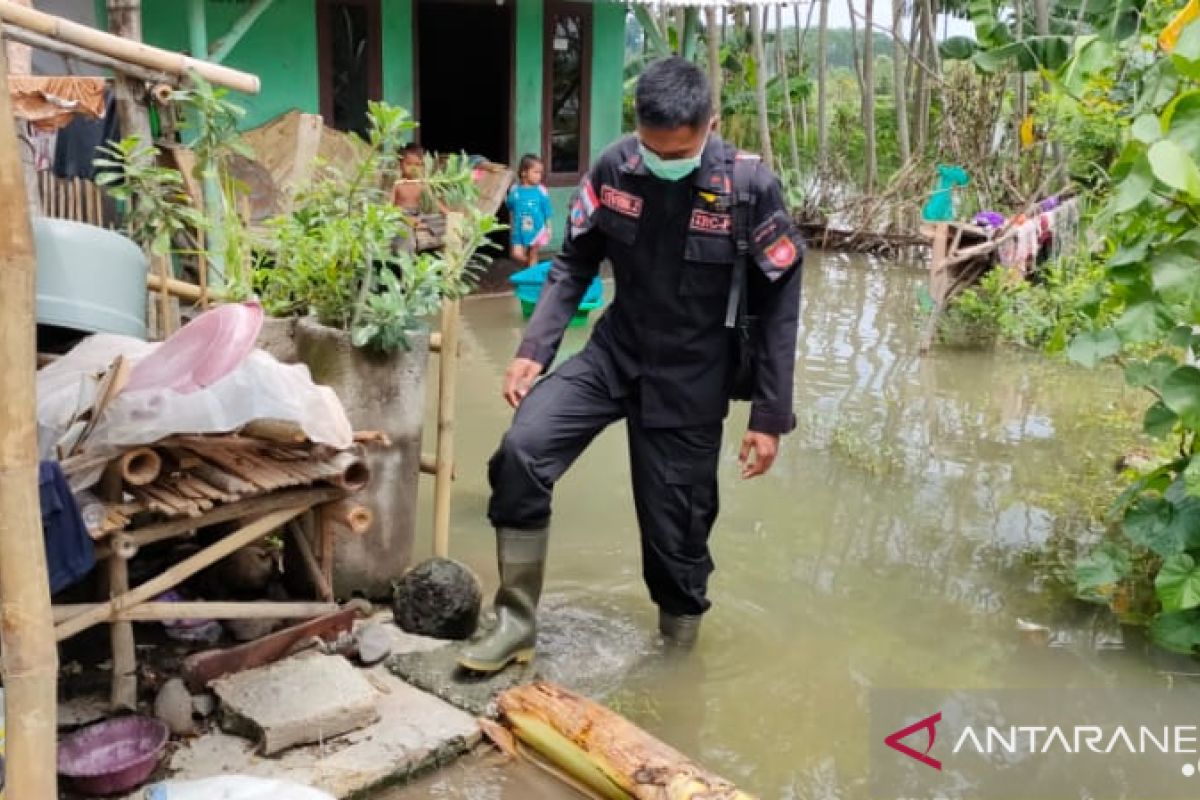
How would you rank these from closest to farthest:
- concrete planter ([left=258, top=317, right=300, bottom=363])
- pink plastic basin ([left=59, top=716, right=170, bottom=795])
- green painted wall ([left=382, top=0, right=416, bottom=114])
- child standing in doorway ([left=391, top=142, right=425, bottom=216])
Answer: pink plastic basin ([left=59, top=716, right=170, bottom=795]), concrete planter ([left=258, top=317, right=300, bottom=363]), child standing in doorway ([left=391, top=142, right=425, bottom=216]), green painted wall ([left=382, top=0, right=416, bottom=114])

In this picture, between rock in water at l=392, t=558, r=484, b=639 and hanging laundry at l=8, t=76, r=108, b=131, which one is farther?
hanging laundry at l=8, t=76, r=108, b=131

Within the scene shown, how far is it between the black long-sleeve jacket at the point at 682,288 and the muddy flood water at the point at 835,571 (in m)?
0.92

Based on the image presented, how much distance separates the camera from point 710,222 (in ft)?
11.5

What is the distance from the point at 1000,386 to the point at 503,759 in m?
5.67

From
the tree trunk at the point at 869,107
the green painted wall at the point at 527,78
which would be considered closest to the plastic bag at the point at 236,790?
the green painted wall at the point at 527,78

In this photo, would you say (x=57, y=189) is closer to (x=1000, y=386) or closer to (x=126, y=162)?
(x=126, y=162)

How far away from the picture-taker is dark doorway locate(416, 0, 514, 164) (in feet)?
44.8

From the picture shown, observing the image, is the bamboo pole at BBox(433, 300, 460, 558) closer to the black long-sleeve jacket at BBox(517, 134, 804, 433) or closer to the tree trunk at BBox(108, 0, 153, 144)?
the black long-sleeve jacket at BBox(517, 134, 804, 433)

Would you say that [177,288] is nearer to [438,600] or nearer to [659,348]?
[438,600]

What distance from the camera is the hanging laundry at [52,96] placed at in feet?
13.4

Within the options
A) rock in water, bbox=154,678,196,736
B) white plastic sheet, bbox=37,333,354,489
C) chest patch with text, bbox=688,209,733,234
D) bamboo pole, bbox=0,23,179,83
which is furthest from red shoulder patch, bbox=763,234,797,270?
rock in water, bbox=154,678,196,736

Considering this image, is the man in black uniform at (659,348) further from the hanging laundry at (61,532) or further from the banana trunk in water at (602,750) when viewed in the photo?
the hanging laundry at (61,532)

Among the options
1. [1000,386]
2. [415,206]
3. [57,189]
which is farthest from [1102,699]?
[415,206]

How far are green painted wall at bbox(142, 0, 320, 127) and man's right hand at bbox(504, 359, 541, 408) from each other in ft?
20.4
